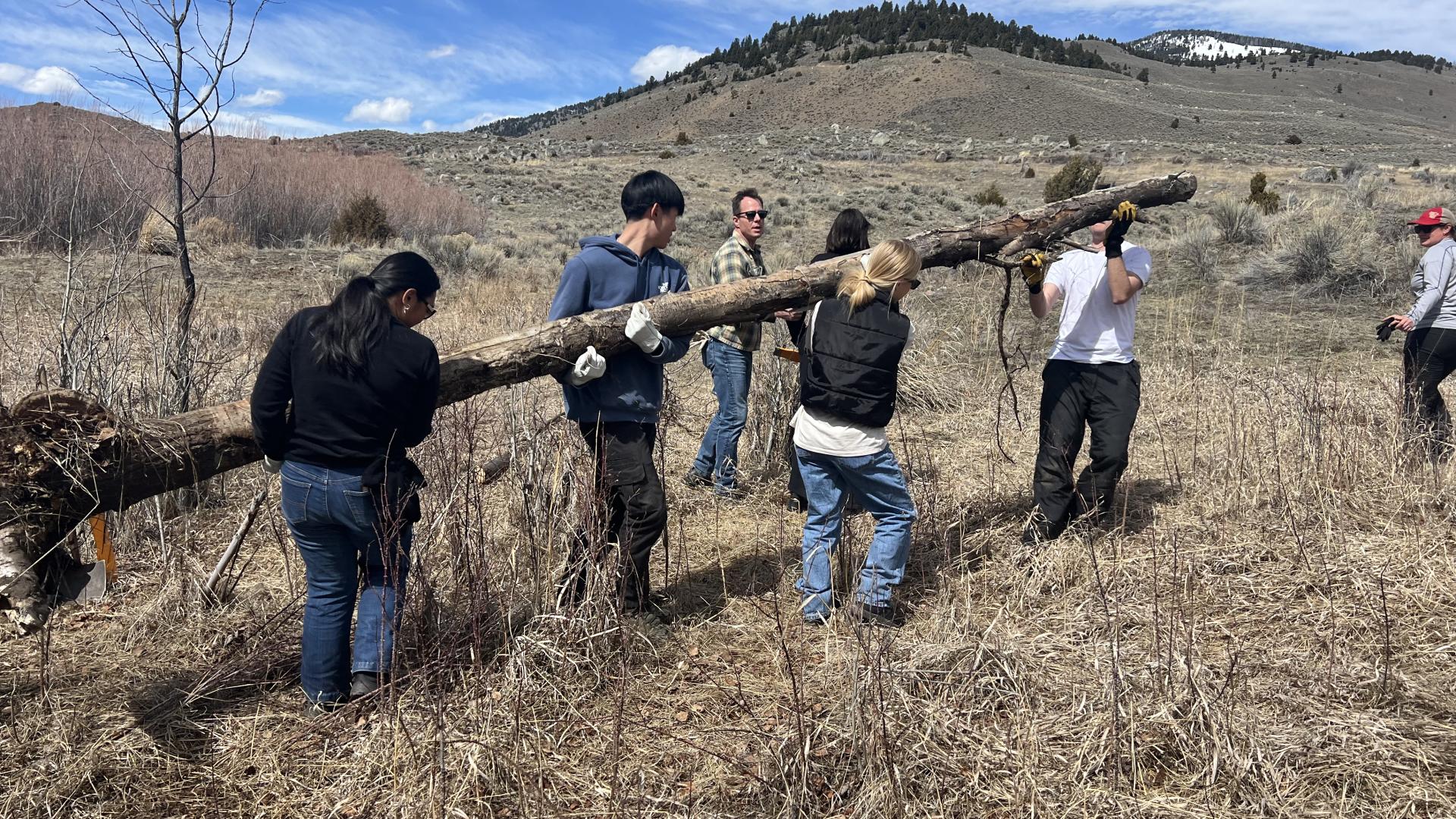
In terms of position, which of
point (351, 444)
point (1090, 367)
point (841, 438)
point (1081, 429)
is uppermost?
point (351, 444)

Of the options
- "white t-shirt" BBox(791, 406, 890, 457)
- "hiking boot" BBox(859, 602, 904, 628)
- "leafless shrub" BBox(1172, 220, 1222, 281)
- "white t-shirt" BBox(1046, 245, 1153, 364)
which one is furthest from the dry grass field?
"leafless shrub" BBox(1172, 220, 1222, 281)

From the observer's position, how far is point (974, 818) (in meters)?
2.32

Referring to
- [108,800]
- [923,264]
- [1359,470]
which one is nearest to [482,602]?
[108,800]

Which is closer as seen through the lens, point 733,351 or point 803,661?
point 803,661

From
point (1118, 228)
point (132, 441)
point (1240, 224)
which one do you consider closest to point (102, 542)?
point (132, 441)

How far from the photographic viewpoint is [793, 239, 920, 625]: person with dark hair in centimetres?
320

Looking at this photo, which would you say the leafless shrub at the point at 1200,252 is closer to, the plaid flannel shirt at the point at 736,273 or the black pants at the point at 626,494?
the plaid flannel shirt at the point at 736,273

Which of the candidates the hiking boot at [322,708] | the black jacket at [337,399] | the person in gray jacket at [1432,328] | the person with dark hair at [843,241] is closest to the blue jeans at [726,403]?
the person with dark hair at [843,241]

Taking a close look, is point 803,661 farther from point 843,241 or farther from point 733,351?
point 733,351

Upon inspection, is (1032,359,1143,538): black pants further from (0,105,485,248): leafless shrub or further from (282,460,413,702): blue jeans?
(0,105,485,248): leafless shrub

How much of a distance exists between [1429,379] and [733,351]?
4.28 meters

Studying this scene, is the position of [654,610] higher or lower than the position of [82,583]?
lower

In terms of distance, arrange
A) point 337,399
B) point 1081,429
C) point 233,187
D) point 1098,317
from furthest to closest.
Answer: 1. point 233,187
2. point 1081,429
3. point 1098,317
4. point 337,399

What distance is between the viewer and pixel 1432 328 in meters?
5.10
